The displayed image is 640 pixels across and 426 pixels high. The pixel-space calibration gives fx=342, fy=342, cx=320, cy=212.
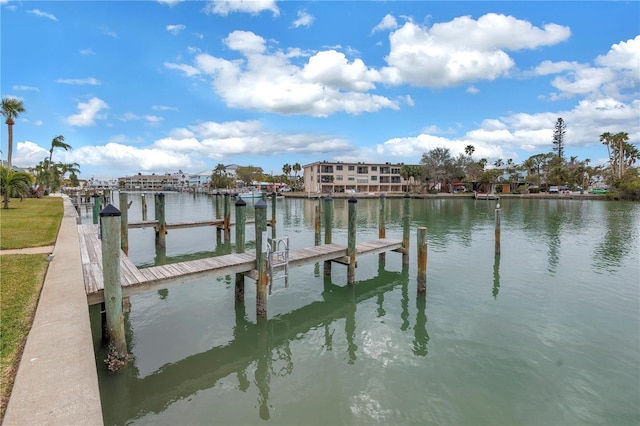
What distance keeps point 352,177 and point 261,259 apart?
8742 cm

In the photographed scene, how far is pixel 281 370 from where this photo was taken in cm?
816

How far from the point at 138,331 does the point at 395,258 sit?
536 inches

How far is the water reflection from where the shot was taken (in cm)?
691

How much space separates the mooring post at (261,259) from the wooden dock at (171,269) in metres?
0.40

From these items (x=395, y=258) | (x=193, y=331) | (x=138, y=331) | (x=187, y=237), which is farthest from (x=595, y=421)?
(x=187, y=237)

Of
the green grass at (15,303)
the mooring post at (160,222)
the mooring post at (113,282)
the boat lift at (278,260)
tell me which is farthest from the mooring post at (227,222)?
the mooring post at (113,282)

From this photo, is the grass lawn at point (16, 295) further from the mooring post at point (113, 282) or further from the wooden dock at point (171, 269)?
the mooring post at point (113, 282)

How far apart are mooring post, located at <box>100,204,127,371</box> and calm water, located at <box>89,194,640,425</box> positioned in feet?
1.44

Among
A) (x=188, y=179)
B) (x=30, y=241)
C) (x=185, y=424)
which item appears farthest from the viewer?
(x=188, y=179)

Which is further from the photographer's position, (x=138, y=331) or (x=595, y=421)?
(x=138, y=331)

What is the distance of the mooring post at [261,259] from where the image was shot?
33.2 ft

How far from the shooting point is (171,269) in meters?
9.54

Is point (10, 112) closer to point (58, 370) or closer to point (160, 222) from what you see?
point (160, 222)

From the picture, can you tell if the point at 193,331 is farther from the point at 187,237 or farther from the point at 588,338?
the point at 187,237
